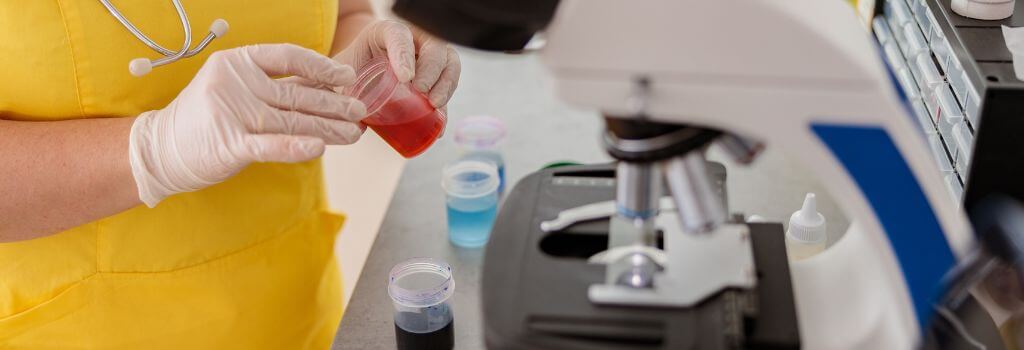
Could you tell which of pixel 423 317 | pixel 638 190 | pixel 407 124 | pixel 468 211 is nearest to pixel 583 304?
pixel 638 190

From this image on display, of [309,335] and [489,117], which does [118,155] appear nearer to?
[309,335]

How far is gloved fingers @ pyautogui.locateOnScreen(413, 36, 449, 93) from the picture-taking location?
4.67 feet

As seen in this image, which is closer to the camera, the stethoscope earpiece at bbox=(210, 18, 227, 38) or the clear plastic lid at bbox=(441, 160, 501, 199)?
the stethoscope earpiece at bbox=(210, 18, 227, 38)

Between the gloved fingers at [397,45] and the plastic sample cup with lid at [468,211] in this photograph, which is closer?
the gloved fingers at [397,45]

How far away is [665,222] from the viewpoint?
103cm

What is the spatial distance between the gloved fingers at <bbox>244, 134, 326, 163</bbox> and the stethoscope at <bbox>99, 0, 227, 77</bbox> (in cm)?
17

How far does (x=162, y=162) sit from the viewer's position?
1257mm

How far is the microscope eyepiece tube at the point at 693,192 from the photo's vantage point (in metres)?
0.87

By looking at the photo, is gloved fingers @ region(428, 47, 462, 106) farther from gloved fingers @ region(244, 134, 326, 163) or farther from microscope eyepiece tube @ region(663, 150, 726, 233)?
microscope eyepiece tube @ region(663, 150, 726, 233)

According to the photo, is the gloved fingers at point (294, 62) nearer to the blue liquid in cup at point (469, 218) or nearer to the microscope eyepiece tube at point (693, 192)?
the blue liquid in cup at point (469, 218)

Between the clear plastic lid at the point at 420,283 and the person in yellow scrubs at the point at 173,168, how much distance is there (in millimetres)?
207

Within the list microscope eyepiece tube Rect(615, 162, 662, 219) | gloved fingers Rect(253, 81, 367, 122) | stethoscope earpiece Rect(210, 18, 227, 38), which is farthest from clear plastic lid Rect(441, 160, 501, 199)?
microscope eyepiece tube Rect(615, 162, 662, 219)

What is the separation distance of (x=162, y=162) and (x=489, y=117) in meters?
0.77

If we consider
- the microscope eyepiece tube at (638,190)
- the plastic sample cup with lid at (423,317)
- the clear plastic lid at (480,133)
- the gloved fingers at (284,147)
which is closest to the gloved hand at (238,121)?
the gloved fingers at (284,147)
